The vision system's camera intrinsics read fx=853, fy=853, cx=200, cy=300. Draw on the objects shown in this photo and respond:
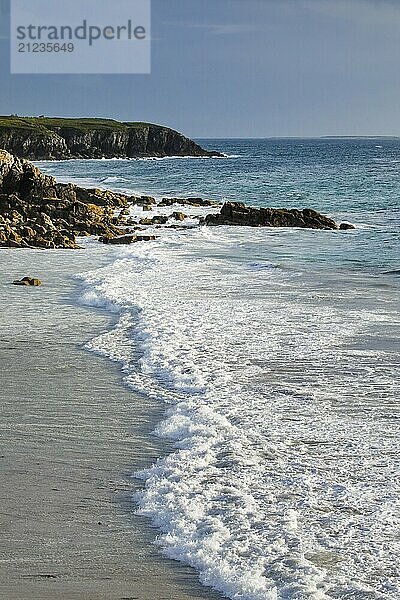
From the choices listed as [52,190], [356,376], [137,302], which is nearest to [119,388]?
[356,376]

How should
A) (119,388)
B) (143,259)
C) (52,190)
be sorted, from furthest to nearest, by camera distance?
(52,190) < (143,259) < (119,388)

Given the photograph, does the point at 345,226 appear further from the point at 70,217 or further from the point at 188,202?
the point at 188,202

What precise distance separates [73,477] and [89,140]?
477ft

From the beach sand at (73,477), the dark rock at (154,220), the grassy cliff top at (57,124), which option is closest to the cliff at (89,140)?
the grassy cliff top at (57,124)

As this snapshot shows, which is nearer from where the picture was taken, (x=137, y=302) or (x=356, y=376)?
(x=356, y=376)

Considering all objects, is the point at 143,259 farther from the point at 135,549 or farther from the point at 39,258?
the point at 135,549

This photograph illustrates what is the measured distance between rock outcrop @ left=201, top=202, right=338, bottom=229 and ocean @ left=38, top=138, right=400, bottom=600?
1263 centimetres

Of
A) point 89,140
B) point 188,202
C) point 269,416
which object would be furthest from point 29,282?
point 89,140

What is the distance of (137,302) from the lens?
1482cm

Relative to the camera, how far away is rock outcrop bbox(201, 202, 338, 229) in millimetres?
32594

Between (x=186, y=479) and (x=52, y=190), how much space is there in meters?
27.3

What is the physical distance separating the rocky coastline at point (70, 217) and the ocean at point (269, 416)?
667 cm

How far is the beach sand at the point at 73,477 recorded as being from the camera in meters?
5.21

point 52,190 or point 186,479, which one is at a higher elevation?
point 52,190
